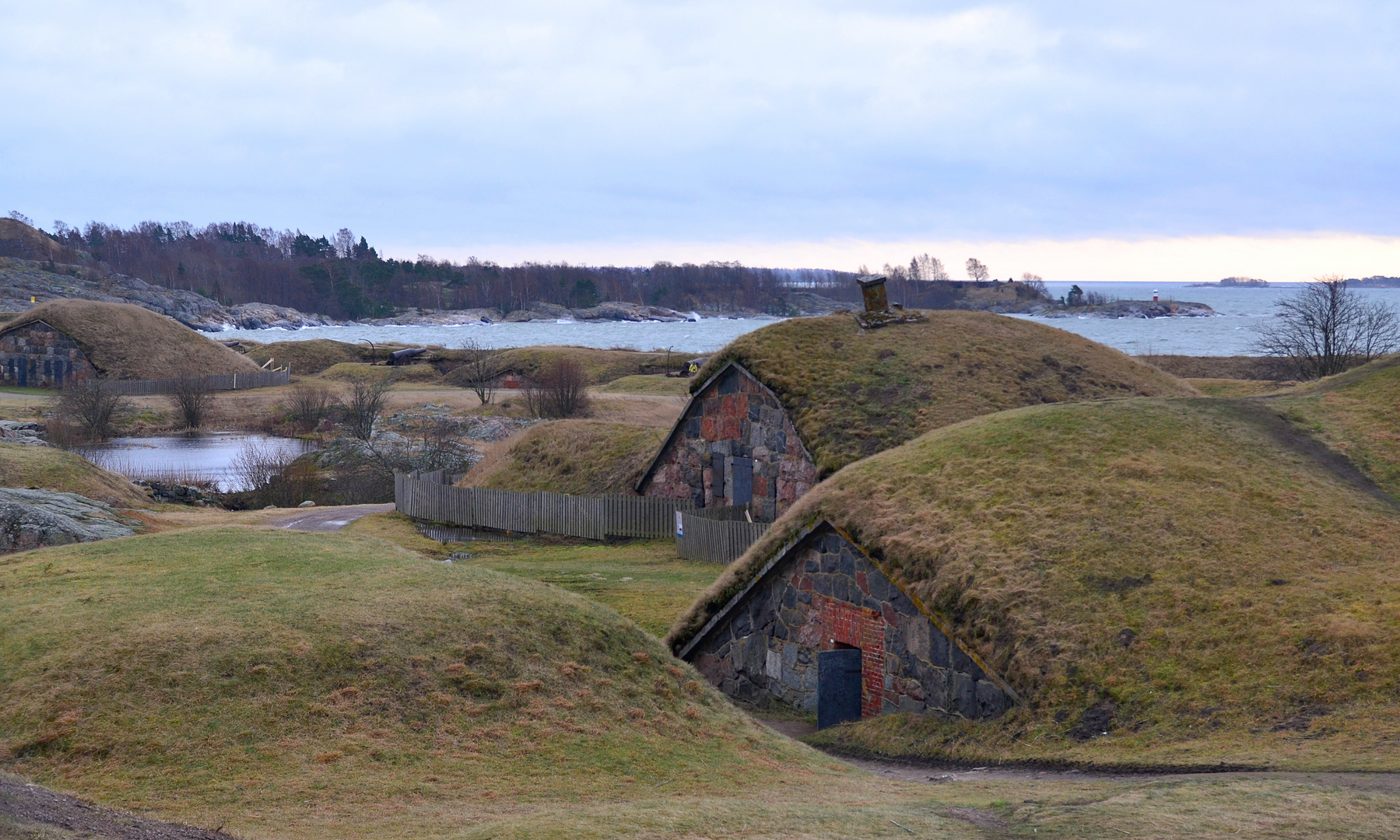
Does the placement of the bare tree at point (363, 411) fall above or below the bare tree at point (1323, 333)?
below

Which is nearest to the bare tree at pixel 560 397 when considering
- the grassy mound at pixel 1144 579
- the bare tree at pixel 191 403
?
the bare tree at pixel 191 403

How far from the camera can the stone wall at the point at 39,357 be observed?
8150cm

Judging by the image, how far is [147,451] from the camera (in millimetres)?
57500

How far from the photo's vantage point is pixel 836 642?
18.4m

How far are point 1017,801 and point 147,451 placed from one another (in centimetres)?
5624

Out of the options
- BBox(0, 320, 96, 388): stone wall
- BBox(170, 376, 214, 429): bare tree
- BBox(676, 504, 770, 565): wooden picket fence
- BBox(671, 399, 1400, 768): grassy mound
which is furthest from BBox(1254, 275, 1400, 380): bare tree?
BBox(0, 320, 96, 388): stone wall

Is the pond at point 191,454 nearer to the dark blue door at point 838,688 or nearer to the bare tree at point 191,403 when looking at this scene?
Answer: the bare tree at point 191,403

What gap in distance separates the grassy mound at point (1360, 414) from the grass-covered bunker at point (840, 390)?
8700 mm

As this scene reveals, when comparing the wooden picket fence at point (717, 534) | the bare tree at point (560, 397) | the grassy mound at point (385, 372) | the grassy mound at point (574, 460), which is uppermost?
the grassy mound at point (385, 372)

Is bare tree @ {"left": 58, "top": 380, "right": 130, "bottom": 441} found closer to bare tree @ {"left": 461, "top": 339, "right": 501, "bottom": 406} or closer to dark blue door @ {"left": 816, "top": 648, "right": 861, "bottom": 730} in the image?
bare tree @ {"left": 461, "top": 339, "right": 501, "bottom": 406}

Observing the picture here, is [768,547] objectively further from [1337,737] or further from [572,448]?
[572,448]

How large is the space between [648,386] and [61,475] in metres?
49.9

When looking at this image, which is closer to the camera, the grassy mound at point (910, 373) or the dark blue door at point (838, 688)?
the dark blue door at point (838, 688)

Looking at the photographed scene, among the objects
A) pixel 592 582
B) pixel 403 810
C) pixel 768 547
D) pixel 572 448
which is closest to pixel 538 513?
pixel 572 448
